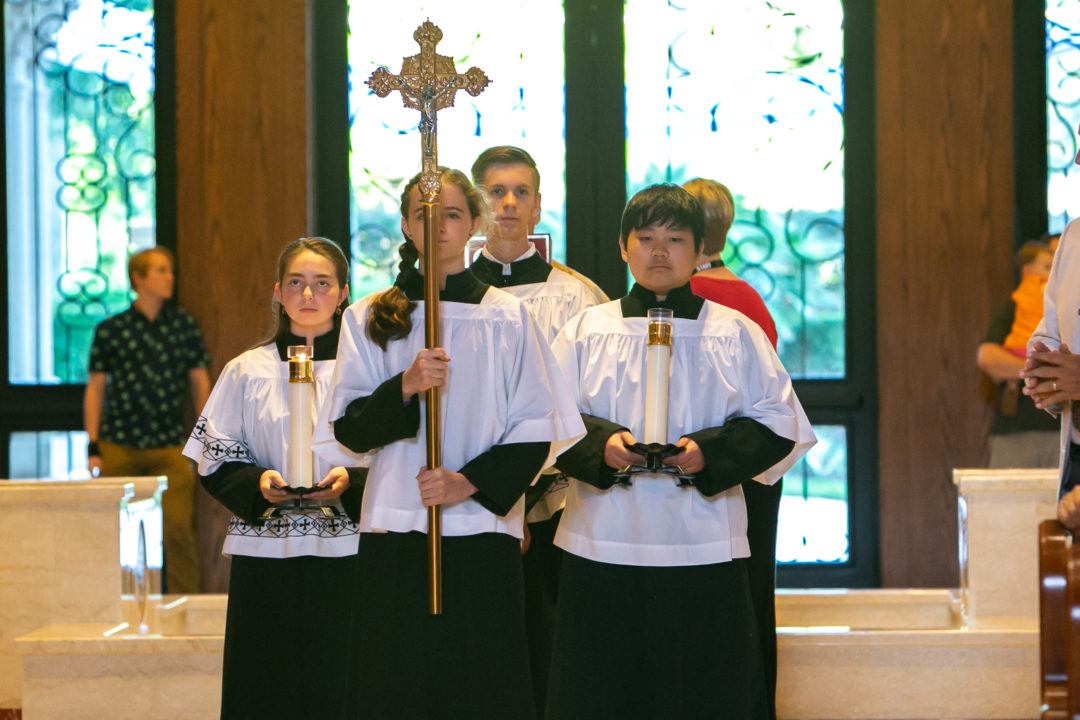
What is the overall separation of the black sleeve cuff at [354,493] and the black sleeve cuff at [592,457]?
0.57 m

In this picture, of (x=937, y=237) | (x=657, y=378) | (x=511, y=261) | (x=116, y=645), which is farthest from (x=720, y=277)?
(x=937, y=237)

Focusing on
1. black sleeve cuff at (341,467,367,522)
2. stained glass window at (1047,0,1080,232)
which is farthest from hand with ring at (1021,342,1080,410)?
stained glass window at (1047,0,1080,232)

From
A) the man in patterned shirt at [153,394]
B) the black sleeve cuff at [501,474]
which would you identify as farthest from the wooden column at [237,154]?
the black sleeve cuff at [501,474]

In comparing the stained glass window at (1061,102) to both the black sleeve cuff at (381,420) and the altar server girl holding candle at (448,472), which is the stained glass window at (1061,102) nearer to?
the altar server girl holding candle at (448,472)

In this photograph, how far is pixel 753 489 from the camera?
3949 mm

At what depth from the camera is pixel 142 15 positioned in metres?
7.15

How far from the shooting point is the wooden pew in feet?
8.68

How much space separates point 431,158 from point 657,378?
77 centimetres

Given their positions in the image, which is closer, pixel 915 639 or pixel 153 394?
pixel 915 639

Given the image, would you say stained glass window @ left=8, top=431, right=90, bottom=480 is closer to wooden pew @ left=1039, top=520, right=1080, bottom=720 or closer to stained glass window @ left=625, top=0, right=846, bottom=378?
stained glass window @ left=625, top=0, right=846, bottom=378

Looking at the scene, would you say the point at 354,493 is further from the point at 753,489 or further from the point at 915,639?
the point at 915,639

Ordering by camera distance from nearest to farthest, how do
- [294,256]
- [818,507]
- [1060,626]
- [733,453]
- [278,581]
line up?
[1060,626], [733,453], [278,581], [294,256], [818,507]

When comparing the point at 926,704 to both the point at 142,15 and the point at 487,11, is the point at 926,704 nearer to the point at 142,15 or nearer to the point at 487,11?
the point at 487,11

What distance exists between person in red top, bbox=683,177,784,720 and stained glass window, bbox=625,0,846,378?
2.87 m
